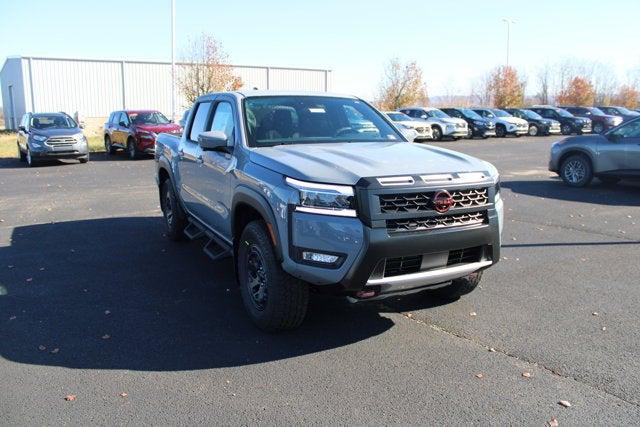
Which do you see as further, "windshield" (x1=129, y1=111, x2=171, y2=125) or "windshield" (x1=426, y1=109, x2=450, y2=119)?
"windshield" (x1=426, y1=109, x2=450, y2=119)

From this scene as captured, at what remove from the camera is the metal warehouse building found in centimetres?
3947

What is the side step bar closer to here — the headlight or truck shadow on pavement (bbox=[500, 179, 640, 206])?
the headlight

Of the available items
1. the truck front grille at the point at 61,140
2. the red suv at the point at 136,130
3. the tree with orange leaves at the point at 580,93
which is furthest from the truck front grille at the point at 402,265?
the tree with orange leaves at the point at 580,93

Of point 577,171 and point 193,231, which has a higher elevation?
point 577,171

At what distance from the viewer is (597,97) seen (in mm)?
71938

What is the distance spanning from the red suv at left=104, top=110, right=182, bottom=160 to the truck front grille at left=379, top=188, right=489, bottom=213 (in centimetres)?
1591

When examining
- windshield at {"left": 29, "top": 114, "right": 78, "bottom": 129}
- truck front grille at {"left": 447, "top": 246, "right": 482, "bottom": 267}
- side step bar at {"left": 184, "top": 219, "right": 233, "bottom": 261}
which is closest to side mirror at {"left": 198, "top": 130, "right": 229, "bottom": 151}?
side step bar at {"left": 184, "top": 219, "right": 233, "bottom": 261}

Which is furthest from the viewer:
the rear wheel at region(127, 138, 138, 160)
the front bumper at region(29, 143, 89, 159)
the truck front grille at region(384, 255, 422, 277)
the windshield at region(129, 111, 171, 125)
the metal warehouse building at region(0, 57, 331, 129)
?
the metal warehouse building at region(0, 57, 331, 129)

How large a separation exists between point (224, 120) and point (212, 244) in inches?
66.5

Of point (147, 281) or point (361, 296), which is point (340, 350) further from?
point (147, 281)

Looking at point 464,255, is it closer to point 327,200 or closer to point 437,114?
point 327,200

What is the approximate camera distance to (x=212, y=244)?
6719mm

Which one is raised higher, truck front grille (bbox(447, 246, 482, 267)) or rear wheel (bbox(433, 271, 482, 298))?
truck front grille (bbox(447, 246, 482, 267))

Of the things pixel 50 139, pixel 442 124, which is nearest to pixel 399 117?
pixel 442 124
